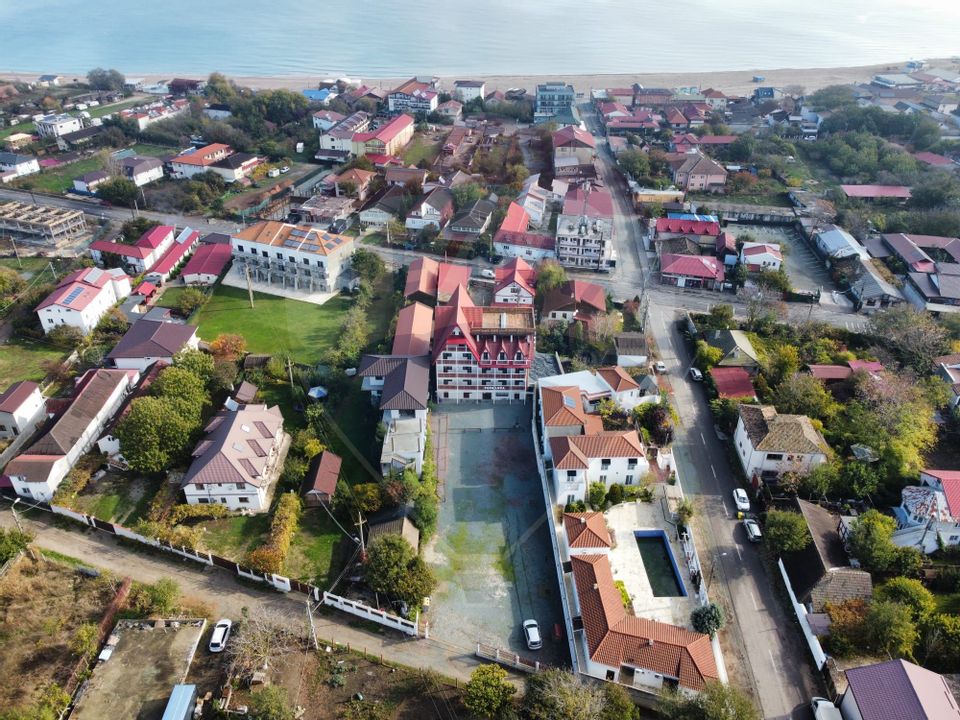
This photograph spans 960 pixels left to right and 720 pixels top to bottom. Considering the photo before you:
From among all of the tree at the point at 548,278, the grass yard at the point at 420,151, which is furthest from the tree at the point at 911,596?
the grass yard at the point at 420,151

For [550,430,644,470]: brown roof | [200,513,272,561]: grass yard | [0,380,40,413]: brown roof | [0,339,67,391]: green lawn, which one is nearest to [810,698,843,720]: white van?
[550,430,644,470]: brown roof

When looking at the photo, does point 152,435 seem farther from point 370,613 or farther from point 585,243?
point 585,243

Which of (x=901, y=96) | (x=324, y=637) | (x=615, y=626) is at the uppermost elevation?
(x=901, y=96)

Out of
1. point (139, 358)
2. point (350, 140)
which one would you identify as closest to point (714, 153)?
point (350, 140)

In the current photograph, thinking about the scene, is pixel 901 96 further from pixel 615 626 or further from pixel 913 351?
pixel 615 626

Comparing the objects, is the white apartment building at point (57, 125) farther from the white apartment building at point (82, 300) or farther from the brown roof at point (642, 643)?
the brown roof at point (642, 643)

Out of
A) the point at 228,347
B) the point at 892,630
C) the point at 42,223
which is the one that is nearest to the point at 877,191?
the point at 892,630

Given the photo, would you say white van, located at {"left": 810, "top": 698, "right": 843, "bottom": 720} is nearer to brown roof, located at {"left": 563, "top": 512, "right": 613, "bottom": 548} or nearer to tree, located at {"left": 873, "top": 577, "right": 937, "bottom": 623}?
tree, located at {"left": 873, "top": 577, "right": 937, "bottom": 623}

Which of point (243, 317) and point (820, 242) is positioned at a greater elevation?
point (820, 242)

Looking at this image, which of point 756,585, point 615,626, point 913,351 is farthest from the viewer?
point 913,351
